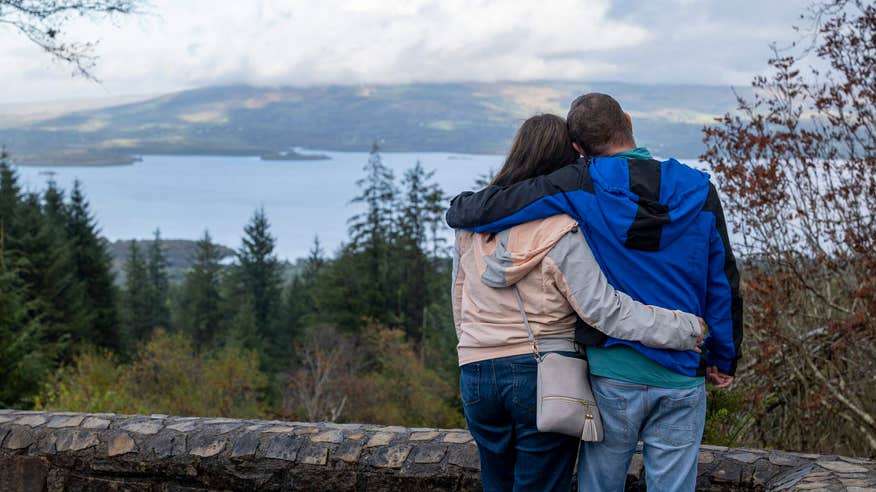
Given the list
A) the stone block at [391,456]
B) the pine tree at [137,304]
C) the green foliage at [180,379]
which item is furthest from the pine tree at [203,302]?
the stone block at [391,456]

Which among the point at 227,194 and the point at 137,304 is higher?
the point at 227,194

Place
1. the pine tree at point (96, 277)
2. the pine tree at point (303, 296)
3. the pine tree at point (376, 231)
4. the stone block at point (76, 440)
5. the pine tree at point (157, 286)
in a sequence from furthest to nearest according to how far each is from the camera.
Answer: the pine tree at point (303, 296) < the pine tree at point (157, 286) < the pine tree at point (376, 231) < the pine tree at point (96, 277) < the stone block at point (76, 440)

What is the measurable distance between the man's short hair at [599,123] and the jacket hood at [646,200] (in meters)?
0.09

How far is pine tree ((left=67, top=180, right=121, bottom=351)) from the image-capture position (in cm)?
3450

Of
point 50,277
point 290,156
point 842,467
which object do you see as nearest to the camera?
point 842,467

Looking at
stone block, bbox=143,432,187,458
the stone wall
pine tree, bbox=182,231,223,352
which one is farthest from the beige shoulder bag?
pine tree, bbox=182,231,223,352

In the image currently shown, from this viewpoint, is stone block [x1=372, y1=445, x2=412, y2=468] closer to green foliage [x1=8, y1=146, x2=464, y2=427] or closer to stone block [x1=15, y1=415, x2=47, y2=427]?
stone block [x1=15, y1=415, x2=47, y2=427]

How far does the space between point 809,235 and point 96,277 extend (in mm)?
34255

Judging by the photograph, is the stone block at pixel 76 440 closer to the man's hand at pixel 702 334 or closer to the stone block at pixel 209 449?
the stone block at pixel 209 449

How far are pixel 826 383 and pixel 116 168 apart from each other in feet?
593

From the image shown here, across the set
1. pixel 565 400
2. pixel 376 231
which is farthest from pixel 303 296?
pixel 565 400

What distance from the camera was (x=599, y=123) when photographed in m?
2.30

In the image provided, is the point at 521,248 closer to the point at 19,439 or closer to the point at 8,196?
the point at 19,439

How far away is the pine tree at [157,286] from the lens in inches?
1695
